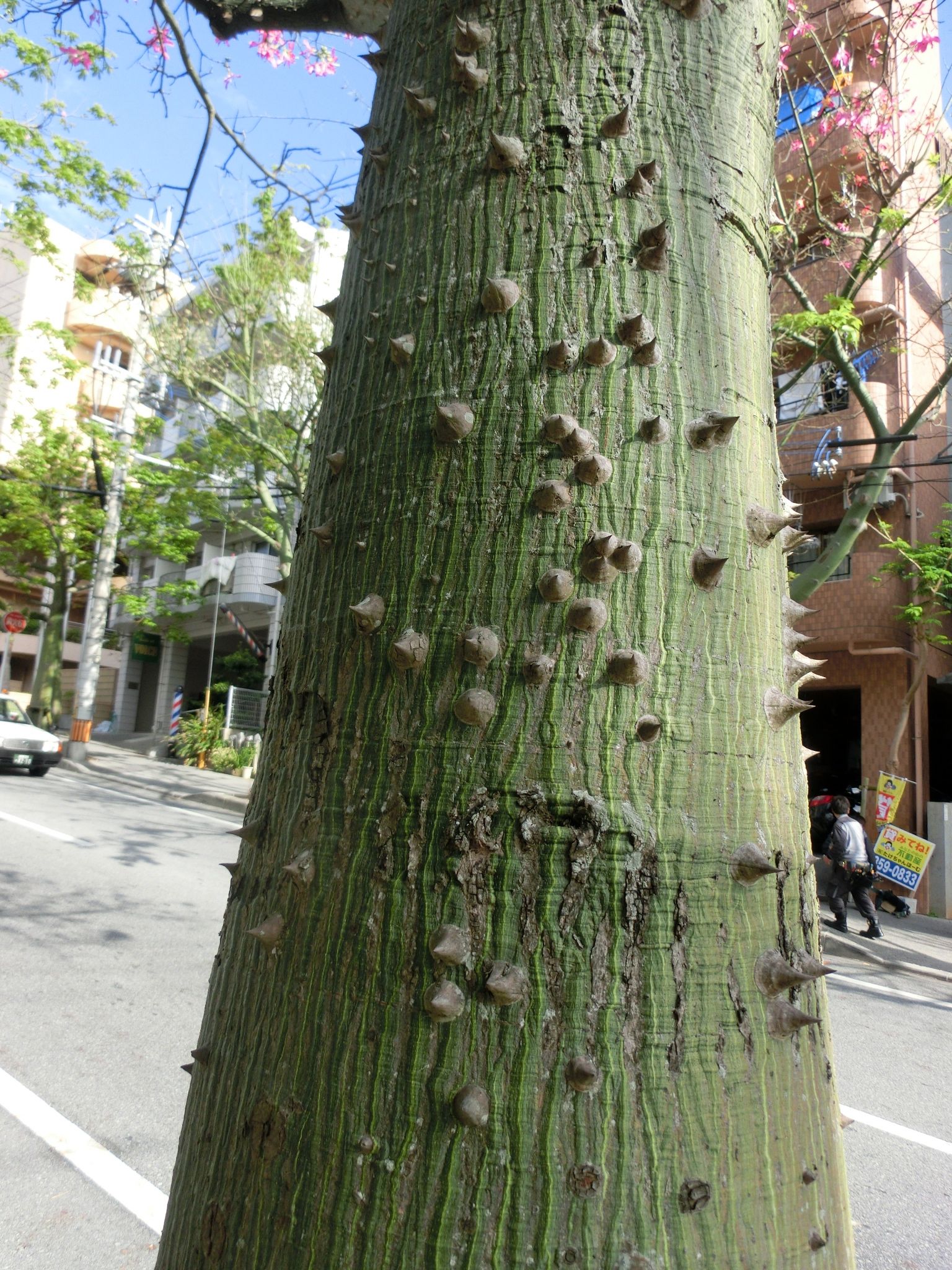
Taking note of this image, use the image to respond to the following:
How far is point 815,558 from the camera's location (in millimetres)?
14828

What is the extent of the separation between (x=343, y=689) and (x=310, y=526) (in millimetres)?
293

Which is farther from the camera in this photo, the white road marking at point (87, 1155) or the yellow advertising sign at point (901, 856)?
the yellow advertising sign at point (901, 856)

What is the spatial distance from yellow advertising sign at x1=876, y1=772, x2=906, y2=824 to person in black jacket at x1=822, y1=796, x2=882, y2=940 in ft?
6.06

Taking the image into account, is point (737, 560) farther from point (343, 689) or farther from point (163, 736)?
point (163, 736)

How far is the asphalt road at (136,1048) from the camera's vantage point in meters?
3.04

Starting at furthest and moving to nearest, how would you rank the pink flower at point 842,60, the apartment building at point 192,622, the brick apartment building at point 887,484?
the apartment building at point 192,622, the brick apartment building at point 887,484, the pink flower at point 842,60

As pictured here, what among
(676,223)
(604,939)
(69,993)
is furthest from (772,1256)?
(69,993)

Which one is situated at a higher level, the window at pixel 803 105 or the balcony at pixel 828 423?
the window at pixel 803 105

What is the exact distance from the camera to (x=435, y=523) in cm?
114

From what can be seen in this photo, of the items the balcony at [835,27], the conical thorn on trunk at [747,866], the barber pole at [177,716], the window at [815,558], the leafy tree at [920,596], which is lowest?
the conical thorn on trunk at [747,866]

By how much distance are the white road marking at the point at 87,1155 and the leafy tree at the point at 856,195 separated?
594 centimetres

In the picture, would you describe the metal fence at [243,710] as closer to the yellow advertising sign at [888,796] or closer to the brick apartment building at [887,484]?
the brick apartment building at [887,484]

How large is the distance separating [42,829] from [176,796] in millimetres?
5529

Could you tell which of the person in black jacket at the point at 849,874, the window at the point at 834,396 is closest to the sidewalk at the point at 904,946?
the person in black jacket at the point at 849,874
